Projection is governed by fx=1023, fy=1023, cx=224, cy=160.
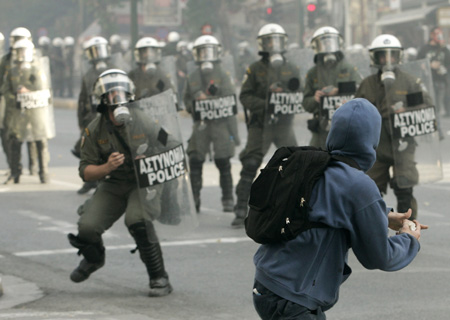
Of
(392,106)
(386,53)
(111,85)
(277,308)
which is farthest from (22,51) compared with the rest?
(277,308)

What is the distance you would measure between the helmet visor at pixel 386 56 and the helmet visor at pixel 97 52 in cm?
444

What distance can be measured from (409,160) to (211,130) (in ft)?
9.95

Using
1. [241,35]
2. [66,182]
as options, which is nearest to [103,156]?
[66,182]

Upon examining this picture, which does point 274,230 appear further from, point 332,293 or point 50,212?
point 50,212

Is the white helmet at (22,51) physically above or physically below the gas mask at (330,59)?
above

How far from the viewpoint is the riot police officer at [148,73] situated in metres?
11.6

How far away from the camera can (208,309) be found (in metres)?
6.62

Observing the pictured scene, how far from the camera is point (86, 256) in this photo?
697 cm

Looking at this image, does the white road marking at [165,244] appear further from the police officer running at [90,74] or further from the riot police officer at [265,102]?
the police officer running at [90,74]

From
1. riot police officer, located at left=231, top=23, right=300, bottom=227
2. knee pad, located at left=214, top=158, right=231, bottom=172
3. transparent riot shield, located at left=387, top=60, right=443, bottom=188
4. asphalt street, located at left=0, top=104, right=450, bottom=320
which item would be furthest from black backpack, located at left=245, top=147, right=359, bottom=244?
knee pad, located at left=214, top=158, right=231, bottom=172

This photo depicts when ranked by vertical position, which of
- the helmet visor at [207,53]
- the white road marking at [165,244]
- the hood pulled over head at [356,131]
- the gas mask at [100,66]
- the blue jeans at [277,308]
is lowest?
the white road marking at [165,244]

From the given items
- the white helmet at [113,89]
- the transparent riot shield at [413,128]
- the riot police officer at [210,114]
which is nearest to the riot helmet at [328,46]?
the transparent riot shield at [413,128]

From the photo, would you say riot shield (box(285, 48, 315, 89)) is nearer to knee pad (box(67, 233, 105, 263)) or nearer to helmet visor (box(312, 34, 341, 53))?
helmet visor (box(312, 34, 341, 53))

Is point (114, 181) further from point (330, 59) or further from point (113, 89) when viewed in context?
point (330, 59)
